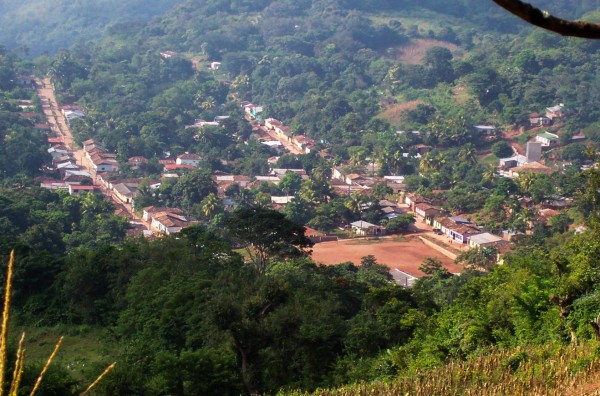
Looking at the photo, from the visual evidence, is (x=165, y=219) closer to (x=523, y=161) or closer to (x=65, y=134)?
(x=65, y=134)

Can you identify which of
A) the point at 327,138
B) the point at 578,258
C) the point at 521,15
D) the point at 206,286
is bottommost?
the point at 327,138

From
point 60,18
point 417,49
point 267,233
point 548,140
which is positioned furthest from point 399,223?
point 60,18

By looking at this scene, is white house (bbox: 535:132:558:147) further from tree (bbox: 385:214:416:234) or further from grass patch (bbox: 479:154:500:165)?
tree (bbox: 385:214:416:234)

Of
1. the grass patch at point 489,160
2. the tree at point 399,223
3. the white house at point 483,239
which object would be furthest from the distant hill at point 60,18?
the white house at point 483,239

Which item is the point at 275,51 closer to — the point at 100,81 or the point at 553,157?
the point at 100,81

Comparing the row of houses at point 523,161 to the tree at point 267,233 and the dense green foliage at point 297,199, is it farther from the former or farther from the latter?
the tree at point 267,233

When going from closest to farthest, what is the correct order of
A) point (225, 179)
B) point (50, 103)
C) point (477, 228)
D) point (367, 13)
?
1. point (477, 228)
2. point (225, 179)
3. point (50, 103)
4. point (367, 13)

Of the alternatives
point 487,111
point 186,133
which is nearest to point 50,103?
point 186,133
